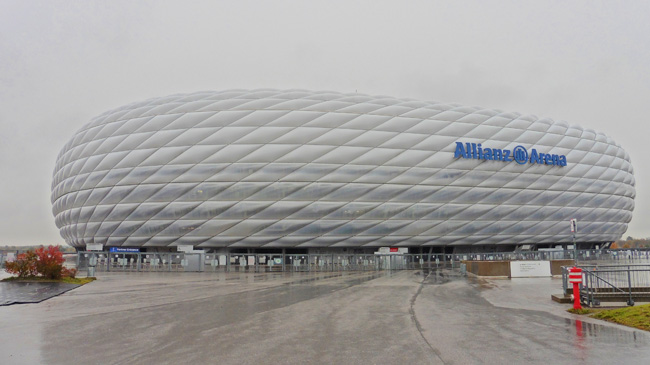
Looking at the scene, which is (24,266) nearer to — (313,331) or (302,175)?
(313,331)

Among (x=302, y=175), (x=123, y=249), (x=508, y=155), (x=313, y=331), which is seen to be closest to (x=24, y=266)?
(x=123, y=249)

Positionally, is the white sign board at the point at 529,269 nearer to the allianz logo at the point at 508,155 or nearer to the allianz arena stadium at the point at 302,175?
the allianz arena stadium at the point at 302,175

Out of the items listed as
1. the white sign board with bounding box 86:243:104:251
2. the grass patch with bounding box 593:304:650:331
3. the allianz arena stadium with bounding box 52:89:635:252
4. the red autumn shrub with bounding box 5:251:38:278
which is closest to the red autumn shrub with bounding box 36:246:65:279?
the red autumn shrub with bounding box 5:251:38:278

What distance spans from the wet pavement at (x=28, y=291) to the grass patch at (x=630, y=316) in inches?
699

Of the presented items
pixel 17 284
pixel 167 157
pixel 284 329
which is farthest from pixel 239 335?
pixel 167 157

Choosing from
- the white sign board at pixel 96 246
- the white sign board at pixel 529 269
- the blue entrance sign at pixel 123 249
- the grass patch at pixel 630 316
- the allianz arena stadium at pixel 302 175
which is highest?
the allianz arena stadium at pixel 302 175

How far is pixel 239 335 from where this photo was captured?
391 inches

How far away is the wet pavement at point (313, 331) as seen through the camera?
8.04 m

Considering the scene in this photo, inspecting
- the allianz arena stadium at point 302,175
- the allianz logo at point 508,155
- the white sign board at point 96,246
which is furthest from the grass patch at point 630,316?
the white sign board at point 96,246

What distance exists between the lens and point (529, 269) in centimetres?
2762

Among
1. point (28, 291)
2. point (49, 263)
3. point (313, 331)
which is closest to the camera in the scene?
point (313, 331)

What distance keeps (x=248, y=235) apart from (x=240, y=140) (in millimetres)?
8570

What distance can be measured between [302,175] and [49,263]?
21.6 metres

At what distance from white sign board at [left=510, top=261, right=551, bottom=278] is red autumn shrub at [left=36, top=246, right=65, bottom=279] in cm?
2526
